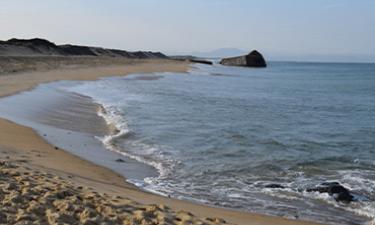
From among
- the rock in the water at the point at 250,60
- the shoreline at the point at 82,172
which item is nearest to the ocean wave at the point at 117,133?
the shoreline at the point at 82,172

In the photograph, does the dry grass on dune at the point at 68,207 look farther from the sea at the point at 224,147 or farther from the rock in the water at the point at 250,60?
the rock in the water at the point at 250,60

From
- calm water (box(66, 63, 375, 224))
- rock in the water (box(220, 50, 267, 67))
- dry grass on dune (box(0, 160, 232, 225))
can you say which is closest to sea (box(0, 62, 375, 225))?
calm water (box(66, 63, 375, 224))

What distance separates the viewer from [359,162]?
1206 cm

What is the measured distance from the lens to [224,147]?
13.2 m

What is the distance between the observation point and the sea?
28.6 feet

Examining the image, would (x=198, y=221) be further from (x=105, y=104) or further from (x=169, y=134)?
(x=105, y=104)

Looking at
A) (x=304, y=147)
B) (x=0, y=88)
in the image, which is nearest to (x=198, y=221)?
(x=304, y=147)

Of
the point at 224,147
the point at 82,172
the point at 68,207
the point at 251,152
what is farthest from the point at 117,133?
the point at 68,207

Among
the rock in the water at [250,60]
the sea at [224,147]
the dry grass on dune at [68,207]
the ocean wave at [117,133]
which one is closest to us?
the dry grass on dune at [68,207]

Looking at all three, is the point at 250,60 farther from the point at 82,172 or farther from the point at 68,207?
the point at 68,207

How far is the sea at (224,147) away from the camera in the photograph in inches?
344

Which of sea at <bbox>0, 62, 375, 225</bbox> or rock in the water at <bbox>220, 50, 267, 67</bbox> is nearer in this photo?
sea at <bbox>0, 62, 375, 225</bbox>

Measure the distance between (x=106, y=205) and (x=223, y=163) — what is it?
5.26 metres

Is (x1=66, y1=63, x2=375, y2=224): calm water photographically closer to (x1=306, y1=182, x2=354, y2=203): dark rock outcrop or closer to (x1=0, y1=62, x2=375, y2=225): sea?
(x1=0, y1=62, x2=375, y2=225): sea
